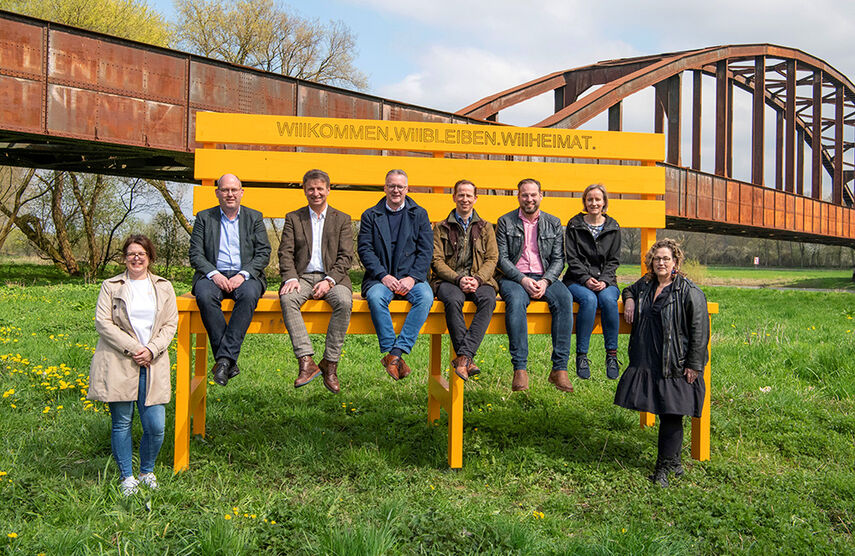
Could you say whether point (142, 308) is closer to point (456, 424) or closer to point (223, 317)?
point (223, 317)

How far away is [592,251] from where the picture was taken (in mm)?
4492

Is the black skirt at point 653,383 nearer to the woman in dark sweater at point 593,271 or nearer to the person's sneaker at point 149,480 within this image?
the woman in dark sweater at point 593,271

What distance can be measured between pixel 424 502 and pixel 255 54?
27.0 m

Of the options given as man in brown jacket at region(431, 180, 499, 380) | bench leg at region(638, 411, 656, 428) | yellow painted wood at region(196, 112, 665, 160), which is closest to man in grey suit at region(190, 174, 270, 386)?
yellow painted wood at region(196, 112, 665, 160)

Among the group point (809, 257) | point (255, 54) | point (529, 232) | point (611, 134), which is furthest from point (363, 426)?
point (809, 257)

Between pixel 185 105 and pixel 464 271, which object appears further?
pixel 185 105

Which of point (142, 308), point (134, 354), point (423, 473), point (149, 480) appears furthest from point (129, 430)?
point (423, 473)

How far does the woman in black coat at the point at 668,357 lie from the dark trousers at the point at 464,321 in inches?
34.6

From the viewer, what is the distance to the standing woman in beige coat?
335 centimetres

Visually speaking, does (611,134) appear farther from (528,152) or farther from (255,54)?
(255,54)

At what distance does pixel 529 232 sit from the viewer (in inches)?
177

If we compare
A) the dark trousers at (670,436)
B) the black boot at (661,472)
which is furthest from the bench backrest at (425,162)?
the black boot at (661,472)

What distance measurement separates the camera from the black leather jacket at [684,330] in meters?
3.80

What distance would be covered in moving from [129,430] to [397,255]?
1.85 m
